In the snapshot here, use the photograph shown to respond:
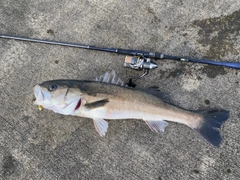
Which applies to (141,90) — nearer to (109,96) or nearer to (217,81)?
(109,96)

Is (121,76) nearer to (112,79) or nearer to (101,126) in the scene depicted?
(112,79)

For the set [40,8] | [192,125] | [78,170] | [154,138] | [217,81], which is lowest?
[78,170]

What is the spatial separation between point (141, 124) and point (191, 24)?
5.23 feet

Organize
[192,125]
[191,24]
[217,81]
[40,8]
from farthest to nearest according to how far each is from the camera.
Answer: [40,8] → [191,24] → [217,81] → [192,125]

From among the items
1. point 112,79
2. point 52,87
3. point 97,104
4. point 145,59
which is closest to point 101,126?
point 97,104

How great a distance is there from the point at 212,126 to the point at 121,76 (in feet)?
4.27

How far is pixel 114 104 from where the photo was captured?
2.69m

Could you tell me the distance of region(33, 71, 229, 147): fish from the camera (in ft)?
8.59

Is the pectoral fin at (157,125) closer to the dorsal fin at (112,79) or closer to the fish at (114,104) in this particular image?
the fish at (114,104)

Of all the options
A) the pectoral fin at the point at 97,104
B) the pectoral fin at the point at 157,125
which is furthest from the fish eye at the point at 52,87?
the pectoral fin at the point at 157,125

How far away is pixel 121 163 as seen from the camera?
2820 millimetres

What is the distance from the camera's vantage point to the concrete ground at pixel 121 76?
2.79m

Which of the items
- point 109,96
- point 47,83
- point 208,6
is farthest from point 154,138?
point 208,6

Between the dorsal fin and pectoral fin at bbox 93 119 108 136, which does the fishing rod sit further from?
pectoral fin at bbox 93 119 108 136
